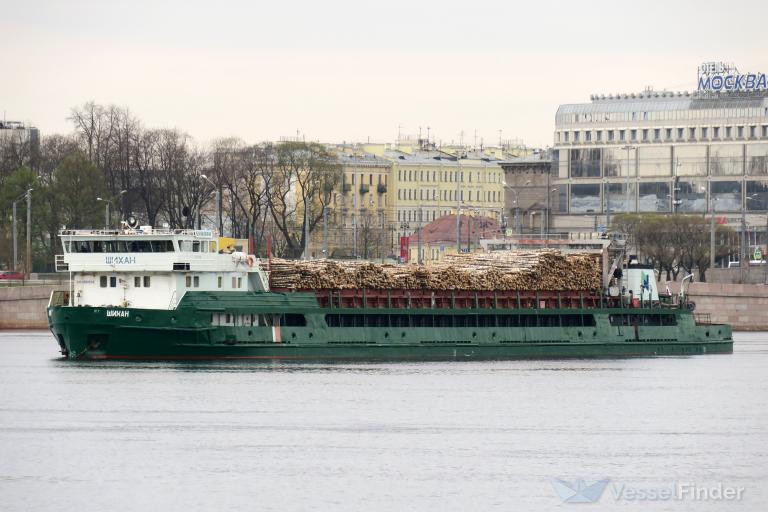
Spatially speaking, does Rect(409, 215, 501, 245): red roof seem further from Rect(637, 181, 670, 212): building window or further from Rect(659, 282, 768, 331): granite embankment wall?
Rect(659, 282, 768, 331): granite embankment wall

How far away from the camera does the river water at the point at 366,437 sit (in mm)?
46094

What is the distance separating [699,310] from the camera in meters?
120

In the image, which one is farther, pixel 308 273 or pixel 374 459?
pixel 308 273

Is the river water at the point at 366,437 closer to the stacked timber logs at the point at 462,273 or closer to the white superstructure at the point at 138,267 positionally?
the white superstructure at the point at 138,267

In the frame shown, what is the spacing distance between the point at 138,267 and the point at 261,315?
5.18m

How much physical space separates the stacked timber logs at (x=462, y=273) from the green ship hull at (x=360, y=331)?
1.43 meters

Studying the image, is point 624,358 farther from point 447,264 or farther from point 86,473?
point 86,473

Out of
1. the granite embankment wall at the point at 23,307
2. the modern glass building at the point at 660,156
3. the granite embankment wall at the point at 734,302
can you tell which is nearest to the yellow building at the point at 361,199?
the modern glass building at the point at 660,156

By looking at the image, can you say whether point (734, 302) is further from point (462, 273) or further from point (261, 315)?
point (261, 315)

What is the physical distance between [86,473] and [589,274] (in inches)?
1674

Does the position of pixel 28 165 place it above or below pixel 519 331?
above

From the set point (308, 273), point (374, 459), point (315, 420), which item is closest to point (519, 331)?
point (308, 273)

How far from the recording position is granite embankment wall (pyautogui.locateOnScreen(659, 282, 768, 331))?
393 feet

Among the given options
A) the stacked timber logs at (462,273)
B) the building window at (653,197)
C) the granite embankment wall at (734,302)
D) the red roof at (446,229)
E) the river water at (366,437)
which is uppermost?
the building window at (653,197)
